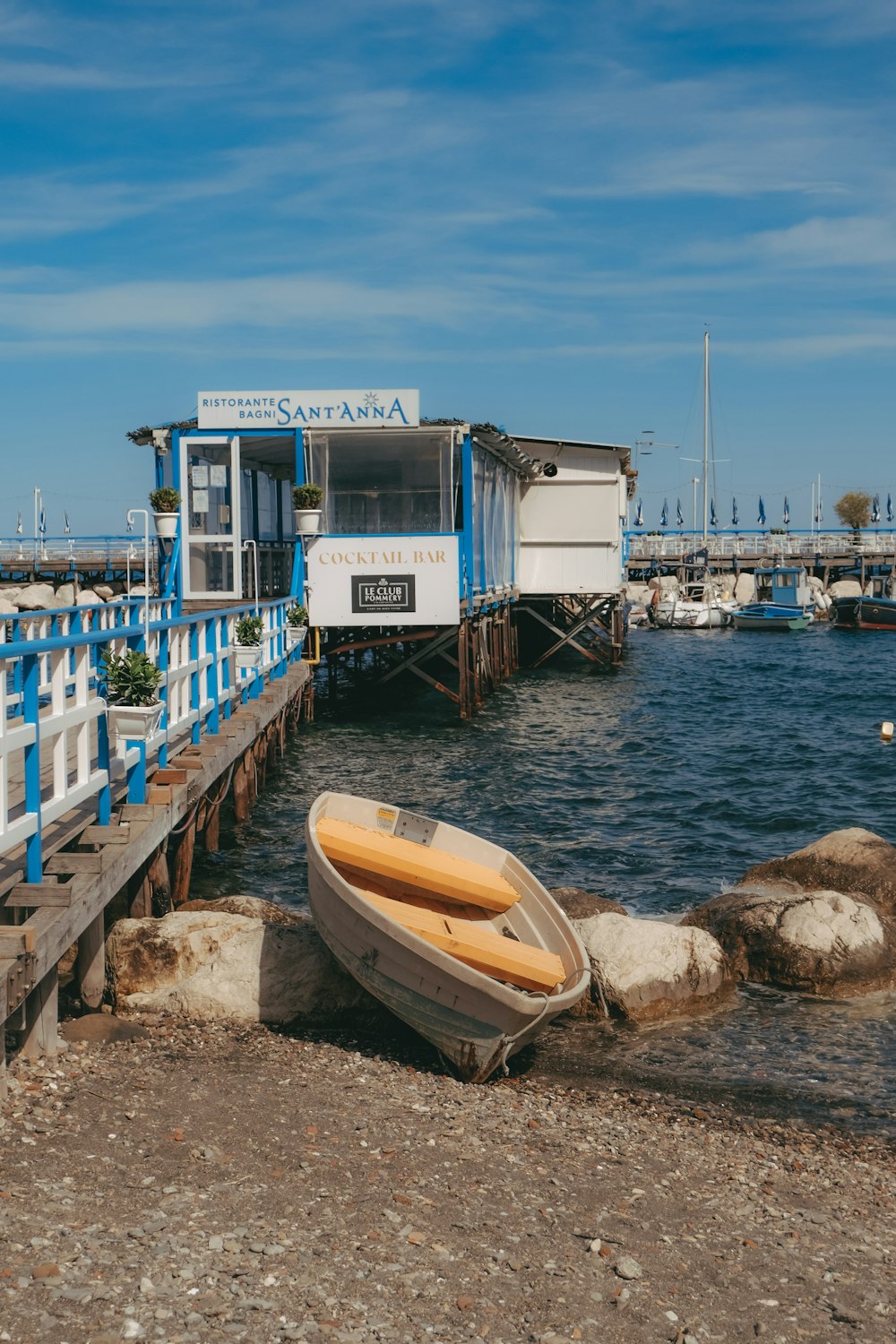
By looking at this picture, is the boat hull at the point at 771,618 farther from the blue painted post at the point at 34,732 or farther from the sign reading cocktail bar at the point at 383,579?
the blue painted post at the point at 34,732

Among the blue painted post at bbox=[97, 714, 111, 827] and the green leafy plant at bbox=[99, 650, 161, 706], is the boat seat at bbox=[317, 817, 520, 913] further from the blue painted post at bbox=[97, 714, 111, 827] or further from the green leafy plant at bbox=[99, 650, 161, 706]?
the green leafy plant at bbox=[99, 650, 161, 706]

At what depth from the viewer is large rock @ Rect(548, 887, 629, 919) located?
38.4 ft

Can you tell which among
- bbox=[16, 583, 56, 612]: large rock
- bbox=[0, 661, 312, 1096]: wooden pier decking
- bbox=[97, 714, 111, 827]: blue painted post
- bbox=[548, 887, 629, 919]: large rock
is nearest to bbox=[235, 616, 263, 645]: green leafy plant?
bbox=[0, 661, 312, 1096]: wooden pier decking

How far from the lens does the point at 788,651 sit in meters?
53.4

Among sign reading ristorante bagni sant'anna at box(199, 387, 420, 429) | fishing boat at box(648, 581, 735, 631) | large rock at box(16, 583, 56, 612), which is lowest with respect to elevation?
fishing boat at box(648, 581, 735, 631)

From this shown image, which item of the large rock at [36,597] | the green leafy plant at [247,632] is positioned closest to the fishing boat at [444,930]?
the green leafy plant at [247,632]

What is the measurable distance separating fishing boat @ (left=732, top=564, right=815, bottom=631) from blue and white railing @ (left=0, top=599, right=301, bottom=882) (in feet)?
167

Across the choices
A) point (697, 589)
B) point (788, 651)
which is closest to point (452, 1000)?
point (788, 651)

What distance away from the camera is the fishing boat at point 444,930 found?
7738 millimetres

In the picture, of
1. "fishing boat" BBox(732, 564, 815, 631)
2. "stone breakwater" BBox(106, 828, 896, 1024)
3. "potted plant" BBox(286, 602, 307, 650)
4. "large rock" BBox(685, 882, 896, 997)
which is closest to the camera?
"stone breakwater" BBox(106, 828, 896, 1024)

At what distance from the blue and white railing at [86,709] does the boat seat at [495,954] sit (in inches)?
82.6

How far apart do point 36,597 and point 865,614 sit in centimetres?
3948

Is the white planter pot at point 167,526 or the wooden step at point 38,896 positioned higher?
the white planter pot at point 167,526

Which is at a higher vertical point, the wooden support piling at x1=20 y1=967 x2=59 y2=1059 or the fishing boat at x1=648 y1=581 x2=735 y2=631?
the fishing boat at x1=648 y1=581 x2=735 y2=631
